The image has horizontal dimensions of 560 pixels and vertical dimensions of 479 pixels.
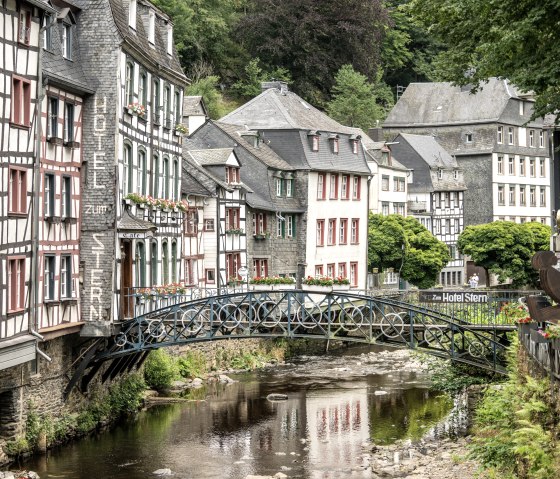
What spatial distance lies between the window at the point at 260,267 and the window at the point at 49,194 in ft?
90.4

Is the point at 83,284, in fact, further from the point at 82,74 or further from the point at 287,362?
the point at 287,362

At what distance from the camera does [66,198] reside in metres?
35.2

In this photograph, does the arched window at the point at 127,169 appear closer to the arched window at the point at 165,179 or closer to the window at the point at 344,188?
the arched window at the point at 165,179

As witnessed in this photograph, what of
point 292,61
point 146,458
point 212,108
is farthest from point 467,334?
point 292,61

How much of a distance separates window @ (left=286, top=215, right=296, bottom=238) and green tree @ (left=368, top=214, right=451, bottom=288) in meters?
10.3

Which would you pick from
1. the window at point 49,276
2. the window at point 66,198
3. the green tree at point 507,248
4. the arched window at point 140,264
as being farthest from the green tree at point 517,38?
the green tree at point 507,248

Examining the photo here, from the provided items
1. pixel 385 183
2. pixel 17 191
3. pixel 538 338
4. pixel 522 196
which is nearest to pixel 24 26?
pixel 17 191

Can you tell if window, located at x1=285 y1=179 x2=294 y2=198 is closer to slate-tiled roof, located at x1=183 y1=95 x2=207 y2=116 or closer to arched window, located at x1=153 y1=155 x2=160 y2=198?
slate-tiled roof, located at x1=183 y1=95 x2=207 y2=116

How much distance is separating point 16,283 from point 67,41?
27.2 feet

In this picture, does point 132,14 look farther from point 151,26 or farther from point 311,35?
point 311,35

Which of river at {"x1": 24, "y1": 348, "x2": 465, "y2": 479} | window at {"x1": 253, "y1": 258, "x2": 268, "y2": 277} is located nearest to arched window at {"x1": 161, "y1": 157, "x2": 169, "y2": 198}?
river at {"x1": 24, "y1": 348, "x2": 465, "y2": 479}

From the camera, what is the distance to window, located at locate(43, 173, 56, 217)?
33.7 meters

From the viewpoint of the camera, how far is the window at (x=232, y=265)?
56844mm

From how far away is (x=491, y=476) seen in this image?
70.6ft
